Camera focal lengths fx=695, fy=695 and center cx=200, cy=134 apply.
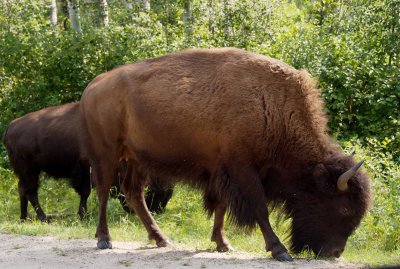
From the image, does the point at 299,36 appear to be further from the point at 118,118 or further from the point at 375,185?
the point at 118,118

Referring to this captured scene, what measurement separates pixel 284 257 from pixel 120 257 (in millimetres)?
1725

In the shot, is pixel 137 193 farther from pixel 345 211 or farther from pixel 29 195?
pixel 29 195

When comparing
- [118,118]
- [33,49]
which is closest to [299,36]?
[33,49]

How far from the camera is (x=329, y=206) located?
7.02m

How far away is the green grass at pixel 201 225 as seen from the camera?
823 cm

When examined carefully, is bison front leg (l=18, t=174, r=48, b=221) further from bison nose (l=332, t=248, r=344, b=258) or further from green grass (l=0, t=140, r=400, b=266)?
bison nose (l=332, t=248, r=344, b=258)

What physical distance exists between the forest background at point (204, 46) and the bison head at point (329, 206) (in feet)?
12.2

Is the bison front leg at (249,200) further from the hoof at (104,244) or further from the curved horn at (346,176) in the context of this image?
the hoof at (104,244)

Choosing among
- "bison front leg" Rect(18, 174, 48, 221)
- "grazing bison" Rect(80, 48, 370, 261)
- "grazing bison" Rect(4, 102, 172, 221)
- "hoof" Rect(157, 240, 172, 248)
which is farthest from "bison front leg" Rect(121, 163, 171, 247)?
"grazing bison" Rect(4, 102, 172, 221)

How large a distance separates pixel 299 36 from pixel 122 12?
4207 millimetres

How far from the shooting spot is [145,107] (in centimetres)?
773

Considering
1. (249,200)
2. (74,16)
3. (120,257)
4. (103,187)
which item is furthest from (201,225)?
(74,16)

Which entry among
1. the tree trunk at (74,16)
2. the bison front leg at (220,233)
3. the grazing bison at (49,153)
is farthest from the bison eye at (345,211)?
the tree trunk at (74,16)

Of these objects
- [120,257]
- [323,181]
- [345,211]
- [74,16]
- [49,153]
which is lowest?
[49,153]
